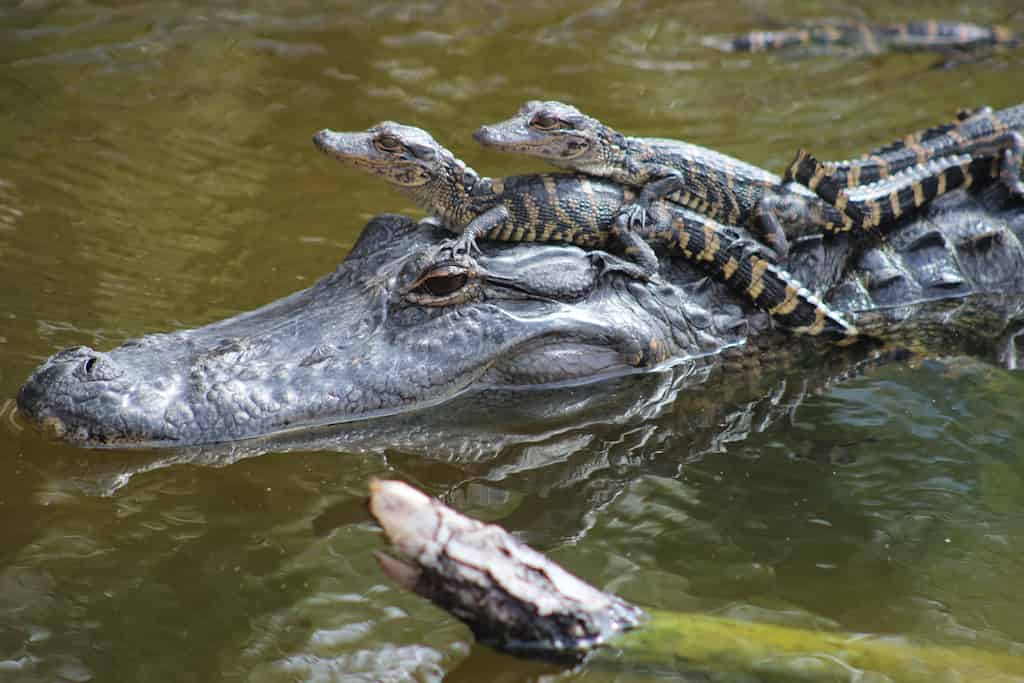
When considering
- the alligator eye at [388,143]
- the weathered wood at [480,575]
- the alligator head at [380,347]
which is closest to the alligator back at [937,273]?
the alligator head at [380,347]

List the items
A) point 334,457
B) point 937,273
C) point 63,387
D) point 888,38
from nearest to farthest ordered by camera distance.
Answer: point 63,387 < point 334,457 < point 937,273 < point 888,38

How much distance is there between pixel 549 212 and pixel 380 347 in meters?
1.02

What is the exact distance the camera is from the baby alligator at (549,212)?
517 centimetres

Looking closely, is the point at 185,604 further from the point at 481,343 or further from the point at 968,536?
the point at 968,536

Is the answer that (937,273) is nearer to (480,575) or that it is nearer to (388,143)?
(388,143)

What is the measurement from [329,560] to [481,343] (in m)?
1.36

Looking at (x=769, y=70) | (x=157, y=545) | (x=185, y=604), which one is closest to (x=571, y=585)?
(x=185, y=604)

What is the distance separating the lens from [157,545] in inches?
158

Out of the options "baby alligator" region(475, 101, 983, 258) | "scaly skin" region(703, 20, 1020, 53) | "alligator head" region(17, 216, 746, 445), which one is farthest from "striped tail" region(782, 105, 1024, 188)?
"scaly skin" region(703, 20, 1020, 53)

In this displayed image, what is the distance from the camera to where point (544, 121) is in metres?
5.39

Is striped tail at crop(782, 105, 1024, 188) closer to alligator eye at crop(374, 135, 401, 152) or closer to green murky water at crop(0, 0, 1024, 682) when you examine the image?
green murky water at crop(0, 0, 1024, 682)

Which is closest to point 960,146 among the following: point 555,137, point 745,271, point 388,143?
point 745,271

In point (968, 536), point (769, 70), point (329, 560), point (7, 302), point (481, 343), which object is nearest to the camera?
point (329, 560)

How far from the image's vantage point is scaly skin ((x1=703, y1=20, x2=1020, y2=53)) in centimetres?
1063
